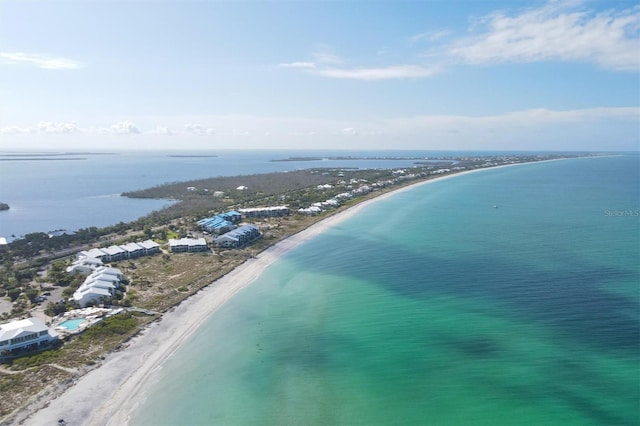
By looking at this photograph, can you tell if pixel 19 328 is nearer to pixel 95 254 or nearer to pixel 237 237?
pixel 95 254

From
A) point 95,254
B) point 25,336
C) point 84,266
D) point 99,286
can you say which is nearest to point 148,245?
point 95,254

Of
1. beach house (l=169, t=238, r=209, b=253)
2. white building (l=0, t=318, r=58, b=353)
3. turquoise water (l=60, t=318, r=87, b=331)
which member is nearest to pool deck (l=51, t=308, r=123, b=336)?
turquoise water (l=60, t=318, r=87, b=331)

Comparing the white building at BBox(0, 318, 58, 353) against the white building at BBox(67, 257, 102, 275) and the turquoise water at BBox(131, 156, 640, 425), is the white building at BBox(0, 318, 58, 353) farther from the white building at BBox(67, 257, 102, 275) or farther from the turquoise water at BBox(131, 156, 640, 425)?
the white building at BBox(67, 257, 102, 275)

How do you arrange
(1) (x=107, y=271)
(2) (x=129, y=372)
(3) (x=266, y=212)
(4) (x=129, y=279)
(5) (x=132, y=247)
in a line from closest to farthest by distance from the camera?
(2) (x=129, y=372) < (1) (x=107, y=271) < (4) (x=129, y=279) < (5) (x=132, y=247) < (3) (x=266, y=212)

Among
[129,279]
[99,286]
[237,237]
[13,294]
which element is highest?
[237,237]

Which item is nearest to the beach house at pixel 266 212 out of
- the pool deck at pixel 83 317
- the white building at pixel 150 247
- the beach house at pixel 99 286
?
the white building at pixel 150 247

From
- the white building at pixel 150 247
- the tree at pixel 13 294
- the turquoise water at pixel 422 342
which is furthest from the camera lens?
the white building at pixel 150 247

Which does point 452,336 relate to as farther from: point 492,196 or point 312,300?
point 492,196

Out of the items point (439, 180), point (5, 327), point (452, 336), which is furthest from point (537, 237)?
point (439, 180)

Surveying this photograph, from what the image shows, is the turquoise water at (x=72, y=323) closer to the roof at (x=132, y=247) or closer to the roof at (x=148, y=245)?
the roof at (x=132, y=247)
